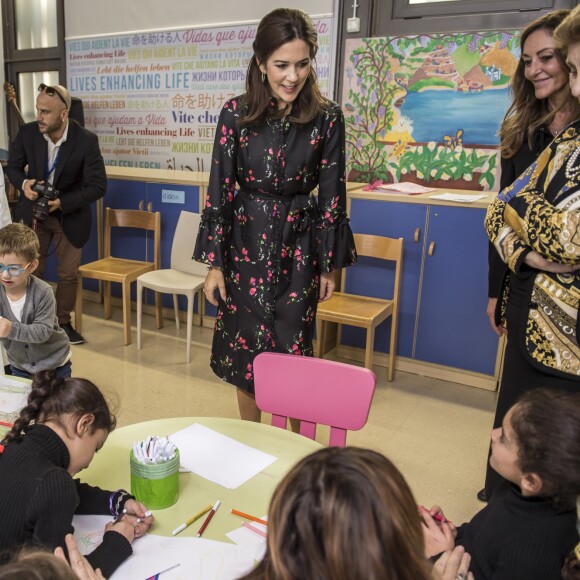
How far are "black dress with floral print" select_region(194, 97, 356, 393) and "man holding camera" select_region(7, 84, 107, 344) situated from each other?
196cm

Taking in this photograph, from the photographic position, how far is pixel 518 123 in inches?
76.5

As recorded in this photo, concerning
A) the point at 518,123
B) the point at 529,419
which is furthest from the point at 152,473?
the point at 518,123

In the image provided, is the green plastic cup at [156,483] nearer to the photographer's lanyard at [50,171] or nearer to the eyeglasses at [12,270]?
the eyeglasses at [12,270]

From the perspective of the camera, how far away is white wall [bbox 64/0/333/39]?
4.12 m

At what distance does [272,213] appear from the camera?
2043mm

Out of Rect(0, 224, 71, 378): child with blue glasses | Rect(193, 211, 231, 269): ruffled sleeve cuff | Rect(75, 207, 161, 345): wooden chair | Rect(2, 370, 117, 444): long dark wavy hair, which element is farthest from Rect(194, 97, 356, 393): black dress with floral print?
Rect(75, 207, 161, 345): wooden chair

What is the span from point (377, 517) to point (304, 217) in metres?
1.49

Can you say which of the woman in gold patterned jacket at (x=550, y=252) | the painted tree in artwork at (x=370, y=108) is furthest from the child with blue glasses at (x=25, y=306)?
the painted tree in artwork at (x=370, y=108)

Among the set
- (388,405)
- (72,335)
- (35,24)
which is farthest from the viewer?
(35,24)

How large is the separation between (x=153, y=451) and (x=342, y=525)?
61 cm

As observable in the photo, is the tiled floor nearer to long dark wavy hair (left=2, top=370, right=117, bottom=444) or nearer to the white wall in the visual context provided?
long dark wavy hair (left=2, top=370, right=117, bottom=444)

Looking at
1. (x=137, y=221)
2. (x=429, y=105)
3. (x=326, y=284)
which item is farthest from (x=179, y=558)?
(x=137, y=221)

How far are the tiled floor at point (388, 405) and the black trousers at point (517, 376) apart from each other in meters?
0.71

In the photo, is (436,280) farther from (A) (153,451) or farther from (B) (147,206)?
(A) (153,451)
